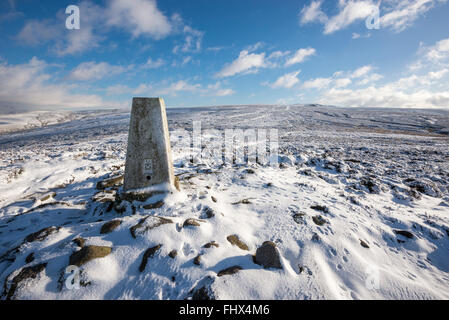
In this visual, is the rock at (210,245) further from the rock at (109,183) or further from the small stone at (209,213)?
the rock at (109,183)

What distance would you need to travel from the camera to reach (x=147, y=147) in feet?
15.3

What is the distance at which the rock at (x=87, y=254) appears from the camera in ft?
8.94

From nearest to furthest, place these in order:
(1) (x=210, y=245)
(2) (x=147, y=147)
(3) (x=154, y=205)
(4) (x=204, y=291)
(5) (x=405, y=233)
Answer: (4) (x=204, y=291), (1) (x=210, y=245), (5) (x=405, y=233), (3) (x=154, y=205), (2) (x=147, y=147)

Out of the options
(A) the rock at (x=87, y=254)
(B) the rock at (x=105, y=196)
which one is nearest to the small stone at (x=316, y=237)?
(A) the rock at (x=87, y=254)

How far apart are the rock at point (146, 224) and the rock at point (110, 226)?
324 millimetres

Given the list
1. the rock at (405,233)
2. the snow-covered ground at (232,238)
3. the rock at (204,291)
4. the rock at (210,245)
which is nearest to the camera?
the rock at (204,291)

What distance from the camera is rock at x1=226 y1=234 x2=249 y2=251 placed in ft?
11.1

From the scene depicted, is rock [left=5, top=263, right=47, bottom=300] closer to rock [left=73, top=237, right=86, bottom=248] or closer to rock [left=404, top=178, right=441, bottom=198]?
rock [left=73, top=237, right=86, bottom=248]

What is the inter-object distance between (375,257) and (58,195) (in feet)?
28.3

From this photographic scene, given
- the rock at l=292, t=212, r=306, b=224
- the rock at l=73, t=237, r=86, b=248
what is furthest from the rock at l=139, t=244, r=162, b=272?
the rock at l=292, t=212, r=306, b=224

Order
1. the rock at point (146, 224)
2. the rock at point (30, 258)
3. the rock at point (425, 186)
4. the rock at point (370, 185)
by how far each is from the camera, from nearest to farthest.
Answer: the rock at point (30, 258) → the rock at point (146, 224) → the rock at point (425, 186) → the rock at point (370, 185)

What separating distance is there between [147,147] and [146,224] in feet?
6.41

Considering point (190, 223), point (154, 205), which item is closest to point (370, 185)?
point (190, 223)

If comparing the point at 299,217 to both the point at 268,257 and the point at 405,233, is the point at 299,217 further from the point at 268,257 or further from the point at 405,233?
the point at 405,233
